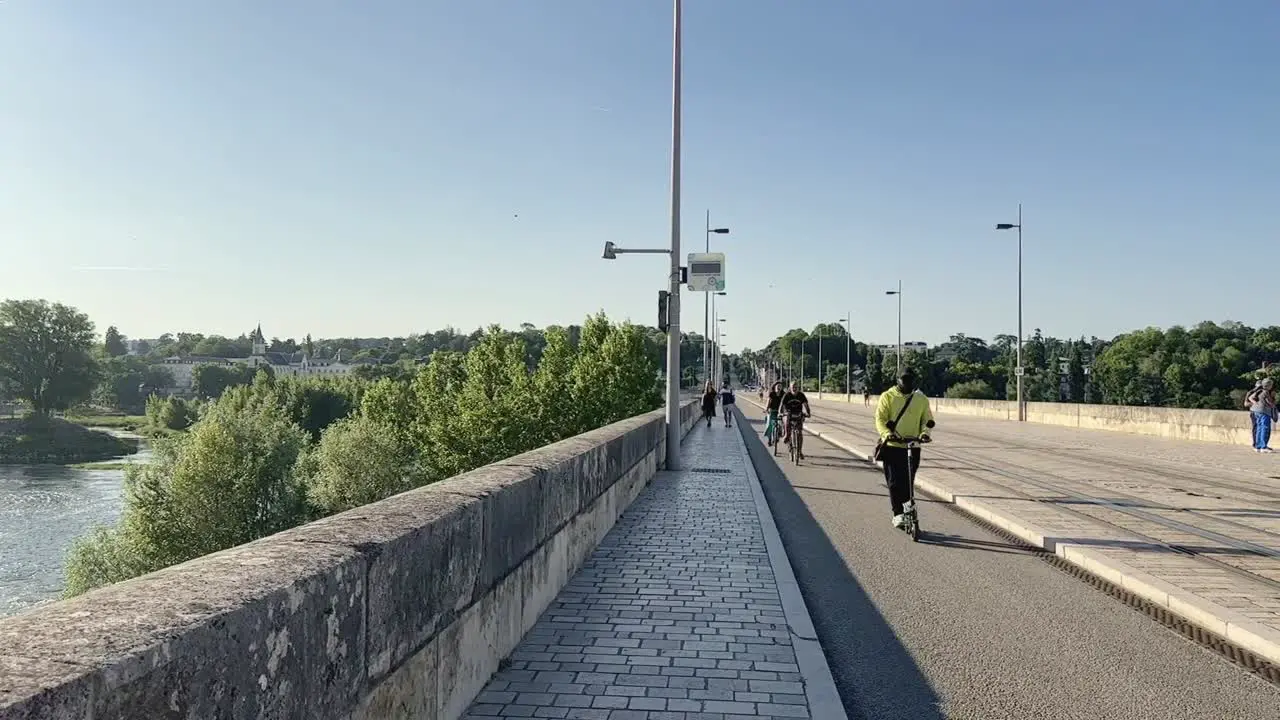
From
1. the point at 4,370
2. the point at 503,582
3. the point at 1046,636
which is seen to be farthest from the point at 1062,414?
the point at 4,370

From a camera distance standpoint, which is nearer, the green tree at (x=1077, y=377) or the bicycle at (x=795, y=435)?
the bicycle at (x=795, y=435)

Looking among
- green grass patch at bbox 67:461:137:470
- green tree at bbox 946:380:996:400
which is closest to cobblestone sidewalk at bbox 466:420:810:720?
green grass patch at bbox 67:461:137:470

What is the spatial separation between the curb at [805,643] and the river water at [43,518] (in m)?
33.7

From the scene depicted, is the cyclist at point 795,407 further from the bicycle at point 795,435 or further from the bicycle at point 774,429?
the bicycle at point 774,429

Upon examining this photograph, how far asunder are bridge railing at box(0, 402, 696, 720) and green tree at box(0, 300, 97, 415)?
112 meters

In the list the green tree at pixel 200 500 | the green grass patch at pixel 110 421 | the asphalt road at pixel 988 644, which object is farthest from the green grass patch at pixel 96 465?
the asphalt road at pixel 988 644

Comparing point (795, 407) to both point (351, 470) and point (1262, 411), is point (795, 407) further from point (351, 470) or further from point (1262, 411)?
point (351, 470)

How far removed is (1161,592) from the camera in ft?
21.8

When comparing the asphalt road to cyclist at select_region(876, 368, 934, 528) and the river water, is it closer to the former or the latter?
cyclist at select_region(876, 368, 934, 528)

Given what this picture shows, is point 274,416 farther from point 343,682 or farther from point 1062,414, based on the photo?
point 343,682

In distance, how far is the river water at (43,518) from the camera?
37.8 metres

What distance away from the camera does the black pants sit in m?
9.56

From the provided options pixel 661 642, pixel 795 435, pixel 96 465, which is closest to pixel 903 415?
pixel 661 642

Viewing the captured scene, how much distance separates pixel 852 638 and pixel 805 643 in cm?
43
